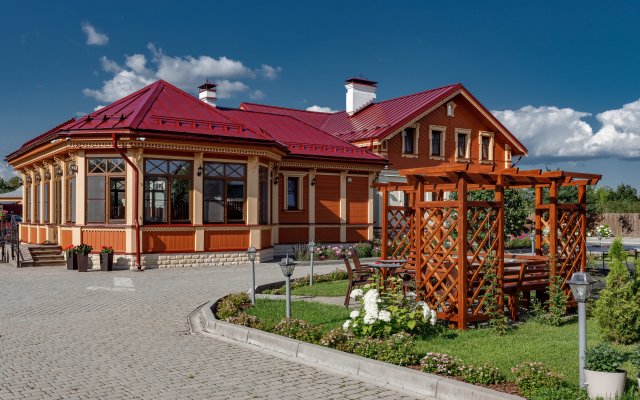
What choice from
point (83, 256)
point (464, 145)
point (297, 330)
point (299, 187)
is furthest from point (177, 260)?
point (464, 145)

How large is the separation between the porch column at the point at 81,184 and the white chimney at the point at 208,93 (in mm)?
11085

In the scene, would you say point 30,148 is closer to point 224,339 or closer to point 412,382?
point 224,339

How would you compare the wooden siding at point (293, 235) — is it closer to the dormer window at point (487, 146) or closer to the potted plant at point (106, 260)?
the potted plant at point (106, 260)

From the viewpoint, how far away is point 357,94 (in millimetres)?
32250

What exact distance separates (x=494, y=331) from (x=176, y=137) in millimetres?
12492

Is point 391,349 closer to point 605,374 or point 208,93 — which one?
point 605,374

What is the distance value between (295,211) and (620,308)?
16778 mm

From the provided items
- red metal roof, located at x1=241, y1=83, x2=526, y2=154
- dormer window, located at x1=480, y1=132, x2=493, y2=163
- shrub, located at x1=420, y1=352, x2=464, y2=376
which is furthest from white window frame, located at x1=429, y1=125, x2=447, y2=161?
shrub, located at x1=420, y1=352, x2=464, y2=376

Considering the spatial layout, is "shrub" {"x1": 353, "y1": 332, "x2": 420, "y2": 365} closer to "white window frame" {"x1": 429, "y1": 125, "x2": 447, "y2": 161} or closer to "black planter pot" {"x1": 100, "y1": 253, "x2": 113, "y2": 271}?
"black planter pot" {"x1": 100, "y1": 253, "x2": 113, "y2": 271}

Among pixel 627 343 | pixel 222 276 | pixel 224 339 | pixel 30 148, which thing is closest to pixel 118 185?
pixel 222 276

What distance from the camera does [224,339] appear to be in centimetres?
912

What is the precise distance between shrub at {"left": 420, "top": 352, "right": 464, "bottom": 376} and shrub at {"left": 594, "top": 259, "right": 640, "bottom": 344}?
116 inches

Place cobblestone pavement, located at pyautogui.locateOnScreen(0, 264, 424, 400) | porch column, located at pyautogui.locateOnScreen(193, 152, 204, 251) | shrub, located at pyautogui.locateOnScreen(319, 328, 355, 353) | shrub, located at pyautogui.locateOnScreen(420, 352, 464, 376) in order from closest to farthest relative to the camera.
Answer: cobblestone pavement, located at pyautogui.locateOnScreen(0, 264, 424, 400) < shrub, located at pyautogui.locateOnScreen(420, 352, 464, 376) < shrub, located at pyautogui.locateOnScreen(319, 328, 355, 353) < porch column, located at pyautogui.locateOnScreen(193, 152, 204, 251)

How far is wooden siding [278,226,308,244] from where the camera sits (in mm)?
24125
